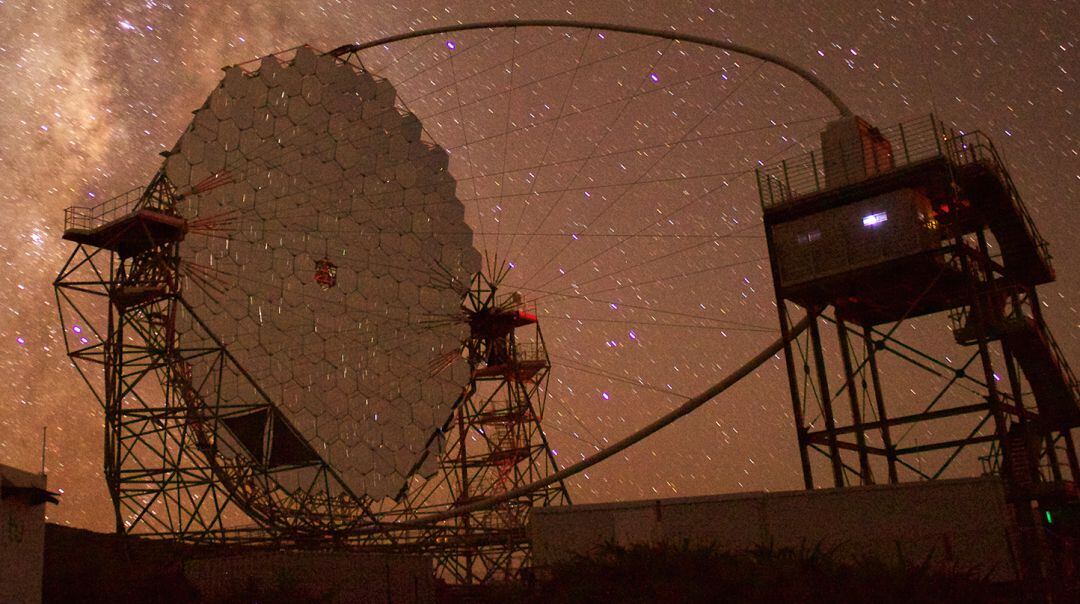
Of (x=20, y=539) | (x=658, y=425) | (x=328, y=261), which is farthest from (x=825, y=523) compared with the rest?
(x=20, y=539)

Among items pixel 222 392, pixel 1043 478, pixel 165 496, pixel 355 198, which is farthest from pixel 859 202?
pixel 165 496

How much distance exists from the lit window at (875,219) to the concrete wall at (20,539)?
21.1 meters

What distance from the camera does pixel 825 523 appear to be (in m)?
24.5

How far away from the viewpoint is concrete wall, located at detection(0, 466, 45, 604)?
20984 mm

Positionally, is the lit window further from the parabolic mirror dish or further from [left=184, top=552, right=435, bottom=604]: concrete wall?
[left=184, top=552, right=435, bottom=604]: concrete wall

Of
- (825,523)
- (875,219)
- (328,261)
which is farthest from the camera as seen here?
(328,261)

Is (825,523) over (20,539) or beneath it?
beneath

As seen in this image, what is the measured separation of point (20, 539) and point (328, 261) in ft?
44.8

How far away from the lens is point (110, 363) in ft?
95.8

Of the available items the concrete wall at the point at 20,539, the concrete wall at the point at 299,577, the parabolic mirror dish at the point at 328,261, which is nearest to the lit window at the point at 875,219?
the parabolic mirror dish at the point at 328,261

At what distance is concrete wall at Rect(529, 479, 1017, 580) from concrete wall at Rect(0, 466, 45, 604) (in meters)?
10.8

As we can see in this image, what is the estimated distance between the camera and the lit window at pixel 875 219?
96.9 ft

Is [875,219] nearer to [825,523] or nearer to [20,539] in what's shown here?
[825,523]

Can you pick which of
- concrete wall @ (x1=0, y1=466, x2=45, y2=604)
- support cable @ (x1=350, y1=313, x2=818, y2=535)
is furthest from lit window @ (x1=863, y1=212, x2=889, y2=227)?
concrete wall @ (x1=0, y1=466, x2=45, y2=604)
